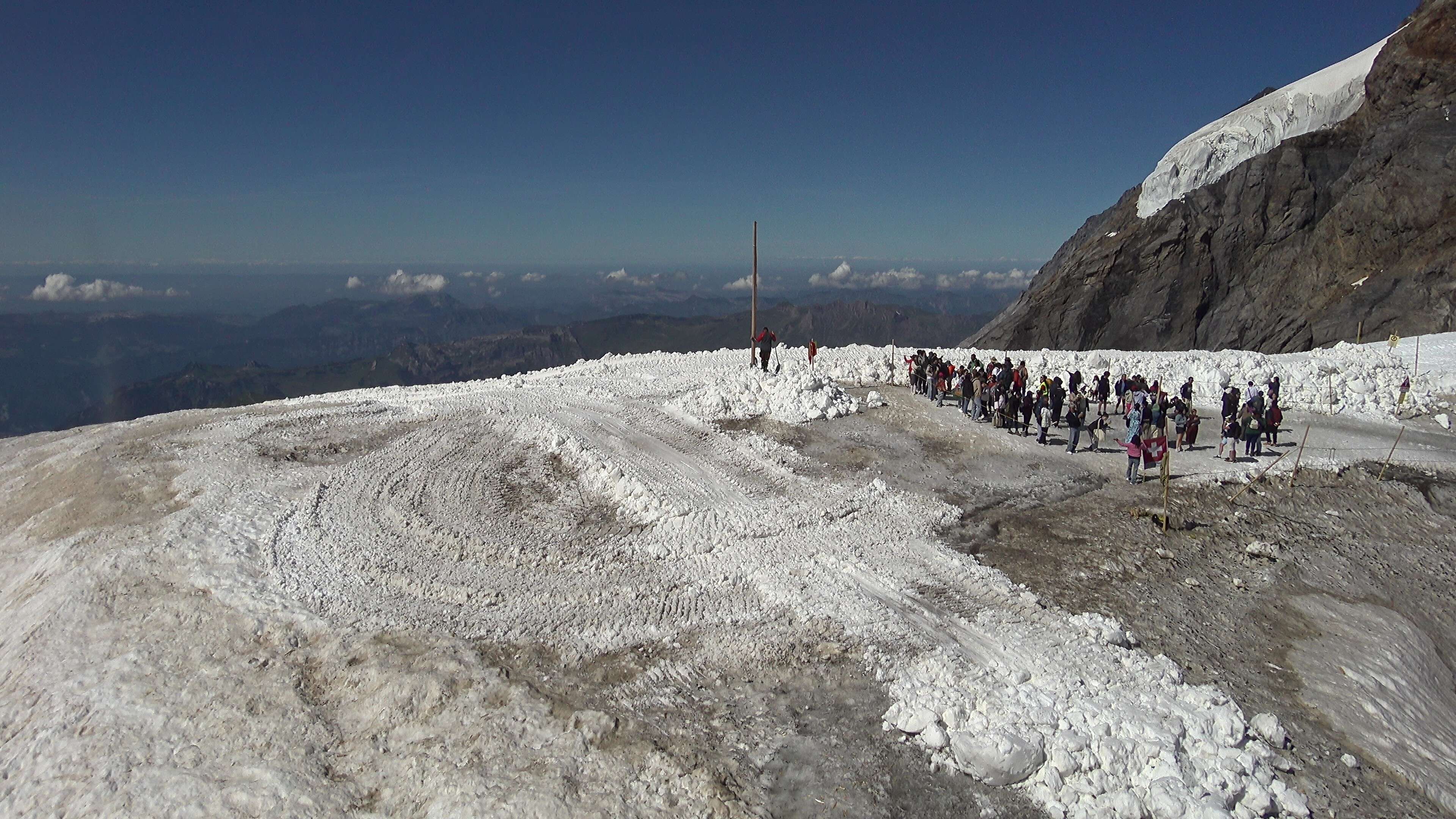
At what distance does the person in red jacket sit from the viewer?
2444 cm

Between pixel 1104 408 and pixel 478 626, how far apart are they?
18623mm

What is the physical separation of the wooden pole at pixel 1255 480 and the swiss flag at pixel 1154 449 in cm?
164

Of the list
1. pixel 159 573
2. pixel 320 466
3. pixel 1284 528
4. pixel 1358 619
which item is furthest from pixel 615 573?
pixel 1284 528

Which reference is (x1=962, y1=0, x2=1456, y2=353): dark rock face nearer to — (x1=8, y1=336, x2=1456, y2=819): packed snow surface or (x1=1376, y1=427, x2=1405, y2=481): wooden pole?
(x1=1376, y1=427, x2=1405, y2=481): wooden pole

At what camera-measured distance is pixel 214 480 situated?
48.6 feet

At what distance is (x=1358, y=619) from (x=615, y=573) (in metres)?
11.6

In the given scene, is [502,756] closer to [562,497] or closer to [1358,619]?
[562,497]

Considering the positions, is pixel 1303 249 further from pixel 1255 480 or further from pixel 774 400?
pixel 774 400

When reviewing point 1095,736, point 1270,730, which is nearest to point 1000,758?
point 1095,736

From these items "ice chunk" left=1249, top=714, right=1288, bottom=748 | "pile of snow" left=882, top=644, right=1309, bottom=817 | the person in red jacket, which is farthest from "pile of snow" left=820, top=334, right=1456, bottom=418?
"pile of snow" left=882, top=644, right=1309, bottom=817

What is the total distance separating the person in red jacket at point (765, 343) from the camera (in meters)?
24.4

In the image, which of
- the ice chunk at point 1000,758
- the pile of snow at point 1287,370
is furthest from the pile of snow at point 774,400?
the ice chunk at point 1000,758

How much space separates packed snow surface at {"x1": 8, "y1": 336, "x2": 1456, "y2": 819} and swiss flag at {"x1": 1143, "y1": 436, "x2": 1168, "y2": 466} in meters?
Result: 4.74

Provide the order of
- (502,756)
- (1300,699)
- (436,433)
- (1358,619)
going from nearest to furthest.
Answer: (502,756), (1300,699), (1358,619), (436,433)
